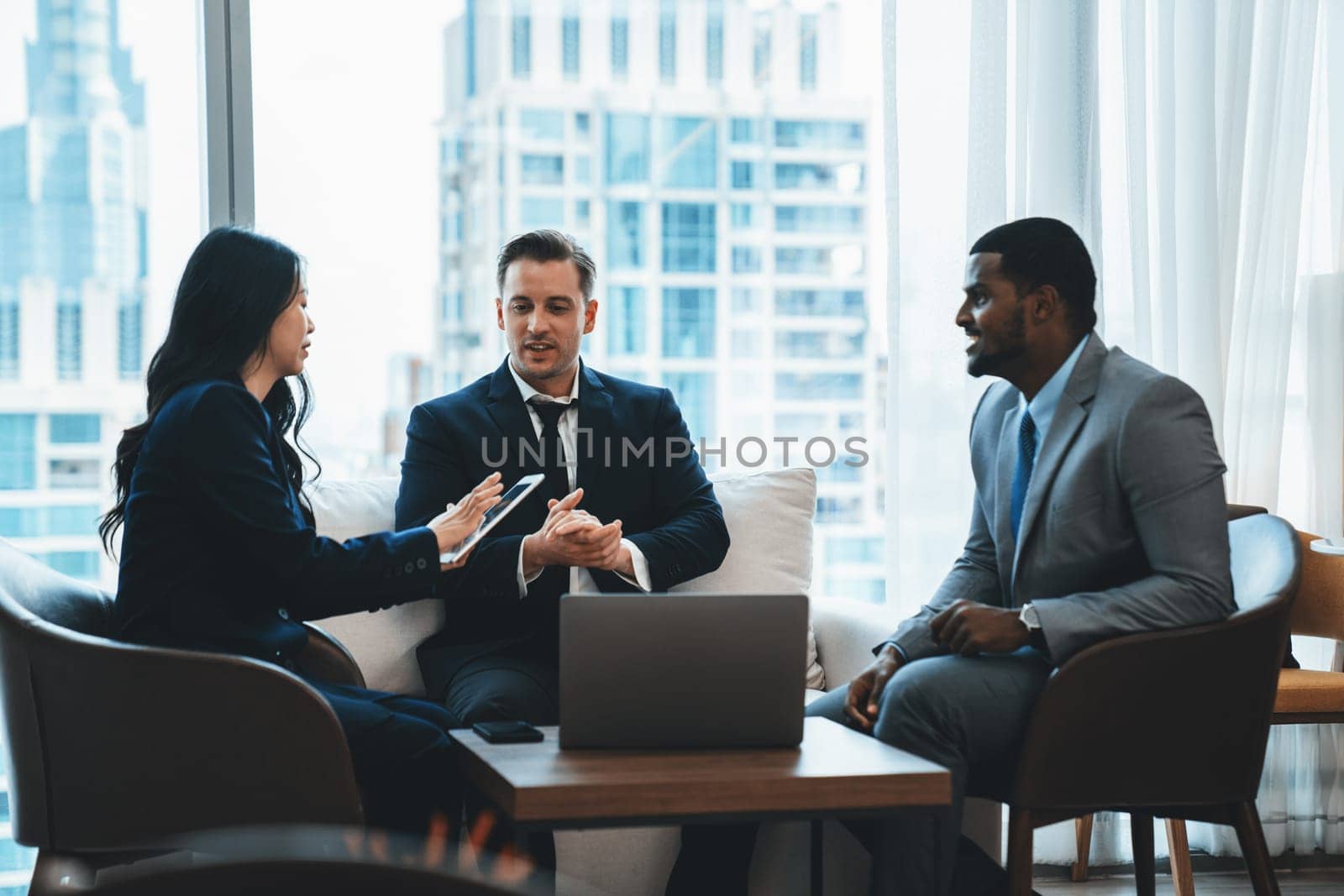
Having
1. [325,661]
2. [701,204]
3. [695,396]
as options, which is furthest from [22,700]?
[701,204]

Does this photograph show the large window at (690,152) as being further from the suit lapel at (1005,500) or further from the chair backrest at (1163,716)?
the chair backrest at (1163,716)

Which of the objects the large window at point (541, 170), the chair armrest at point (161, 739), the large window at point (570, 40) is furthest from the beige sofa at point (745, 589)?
the large window at point (570, 40)

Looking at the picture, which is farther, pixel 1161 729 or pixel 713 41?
pixel 713 41

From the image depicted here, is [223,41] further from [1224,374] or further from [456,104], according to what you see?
[1224,374]

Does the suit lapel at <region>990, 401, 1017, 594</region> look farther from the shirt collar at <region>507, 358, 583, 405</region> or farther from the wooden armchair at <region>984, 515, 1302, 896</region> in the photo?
the shirt collar at <region>507, 358, 583, 405</region>

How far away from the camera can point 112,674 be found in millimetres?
1776

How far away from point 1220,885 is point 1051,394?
5.32 feet

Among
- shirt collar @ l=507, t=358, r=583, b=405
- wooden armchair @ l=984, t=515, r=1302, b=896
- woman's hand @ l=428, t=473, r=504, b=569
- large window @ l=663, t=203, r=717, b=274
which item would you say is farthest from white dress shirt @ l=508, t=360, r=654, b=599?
wooden armchair @ l=984, t=515, r=1302, b=896

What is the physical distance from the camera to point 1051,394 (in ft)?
7.48

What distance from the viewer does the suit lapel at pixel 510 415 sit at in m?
2.72

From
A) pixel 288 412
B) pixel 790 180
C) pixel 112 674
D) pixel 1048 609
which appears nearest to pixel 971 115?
pixel 790 180

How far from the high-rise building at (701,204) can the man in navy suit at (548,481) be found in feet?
1.48

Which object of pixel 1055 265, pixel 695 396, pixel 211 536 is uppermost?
pixel 1055 265

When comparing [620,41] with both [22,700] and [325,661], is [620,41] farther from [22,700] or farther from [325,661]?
[22,700]
